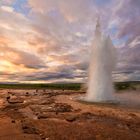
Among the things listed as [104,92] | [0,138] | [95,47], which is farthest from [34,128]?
[95,47]

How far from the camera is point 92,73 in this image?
29438 millimetres

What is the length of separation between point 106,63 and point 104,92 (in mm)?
3508

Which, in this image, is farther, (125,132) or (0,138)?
(125,132)

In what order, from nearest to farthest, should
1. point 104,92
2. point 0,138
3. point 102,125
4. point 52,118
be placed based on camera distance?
point 0,138
point 102,125
point 52,118
point 104,92

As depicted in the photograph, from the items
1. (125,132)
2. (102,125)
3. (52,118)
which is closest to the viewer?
(125,132)

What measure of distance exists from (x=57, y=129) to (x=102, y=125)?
272 centimetres

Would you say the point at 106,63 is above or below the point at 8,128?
above

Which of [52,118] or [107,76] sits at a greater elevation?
[107,76]

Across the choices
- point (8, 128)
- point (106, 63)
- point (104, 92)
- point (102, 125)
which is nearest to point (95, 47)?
point (106, 63)

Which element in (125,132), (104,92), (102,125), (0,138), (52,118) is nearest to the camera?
(0,138)

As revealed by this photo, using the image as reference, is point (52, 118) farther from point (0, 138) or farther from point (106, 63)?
point (106, 63)

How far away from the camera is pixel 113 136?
11.5m

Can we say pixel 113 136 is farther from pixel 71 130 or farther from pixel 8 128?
pixel 8 128

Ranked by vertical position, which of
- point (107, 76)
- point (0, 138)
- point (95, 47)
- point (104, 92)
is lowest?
point (0, 138)
